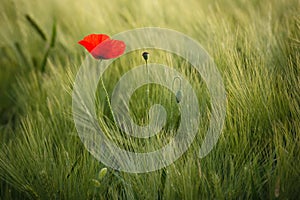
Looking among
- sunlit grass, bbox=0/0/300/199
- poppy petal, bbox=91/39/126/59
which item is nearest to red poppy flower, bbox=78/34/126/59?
poppy petal, bbox=91/39/126/59

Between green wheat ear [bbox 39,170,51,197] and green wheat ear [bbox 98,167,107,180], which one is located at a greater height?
green wheat ear [bbox 98,167,107,180]

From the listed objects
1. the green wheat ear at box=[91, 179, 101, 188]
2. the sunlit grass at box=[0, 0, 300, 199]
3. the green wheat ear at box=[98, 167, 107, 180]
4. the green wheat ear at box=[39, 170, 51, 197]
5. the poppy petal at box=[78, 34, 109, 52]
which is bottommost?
the green wheat ear at box=[39, 170, 51, 197]

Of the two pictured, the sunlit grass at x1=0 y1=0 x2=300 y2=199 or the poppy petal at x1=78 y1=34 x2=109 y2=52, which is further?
the poppy petal at x1=78 y1=34 x2=109 y2=52

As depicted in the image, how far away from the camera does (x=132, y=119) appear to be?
1090 millimetres

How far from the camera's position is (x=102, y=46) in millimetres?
1031

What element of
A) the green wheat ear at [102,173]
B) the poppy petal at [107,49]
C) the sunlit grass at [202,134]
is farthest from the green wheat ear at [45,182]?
the poppy petal at [107,49]

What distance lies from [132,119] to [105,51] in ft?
0.55

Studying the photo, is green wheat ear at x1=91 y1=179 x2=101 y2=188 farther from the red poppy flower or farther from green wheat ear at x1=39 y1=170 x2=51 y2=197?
the red poppy flower

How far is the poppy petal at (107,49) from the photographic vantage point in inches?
40.6

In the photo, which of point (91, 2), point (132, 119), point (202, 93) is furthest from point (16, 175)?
point (91, 2)

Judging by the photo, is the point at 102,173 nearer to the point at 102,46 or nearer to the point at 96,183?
the point at 96,183

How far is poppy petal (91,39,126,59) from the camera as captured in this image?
103cm

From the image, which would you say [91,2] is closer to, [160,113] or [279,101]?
[160,113]

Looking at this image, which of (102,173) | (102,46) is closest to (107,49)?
(102,46)
